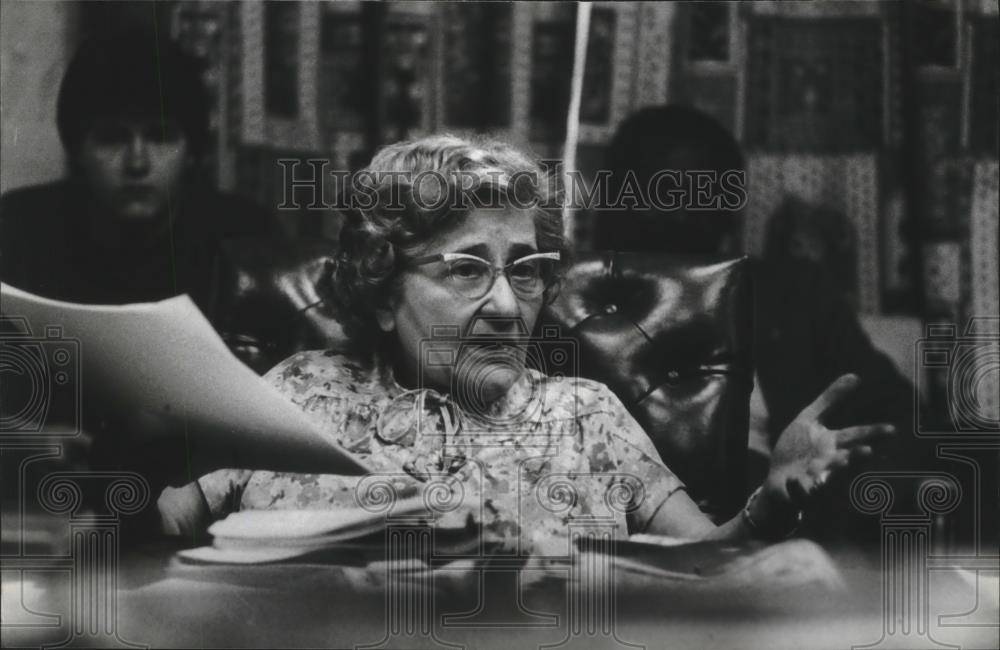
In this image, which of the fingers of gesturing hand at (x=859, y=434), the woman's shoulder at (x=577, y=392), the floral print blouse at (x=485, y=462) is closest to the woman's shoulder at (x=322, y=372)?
the floral print blouse at (x=485, y=462)

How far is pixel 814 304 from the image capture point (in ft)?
7.60

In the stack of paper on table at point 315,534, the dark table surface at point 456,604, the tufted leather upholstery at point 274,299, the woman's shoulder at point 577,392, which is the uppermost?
the tufted leather upholstery at point 274,299

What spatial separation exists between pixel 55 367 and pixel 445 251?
79 centimetres

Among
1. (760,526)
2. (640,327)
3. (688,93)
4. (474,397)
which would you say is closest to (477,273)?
(474,397)

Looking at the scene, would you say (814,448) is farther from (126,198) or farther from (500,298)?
(126,198)

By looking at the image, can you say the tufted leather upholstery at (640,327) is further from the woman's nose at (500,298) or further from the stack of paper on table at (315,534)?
the stack of paper on table at (315,534)

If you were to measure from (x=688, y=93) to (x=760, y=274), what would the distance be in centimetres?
38

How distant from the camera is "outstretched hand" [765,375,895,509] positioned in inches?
86.0

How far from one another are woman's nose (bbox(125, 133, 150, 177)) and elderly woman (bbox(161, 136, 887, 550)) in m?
0.43

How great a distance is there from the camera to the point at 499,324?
7.18ft

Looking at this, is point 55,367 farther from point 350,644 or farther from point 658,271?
point 658,271

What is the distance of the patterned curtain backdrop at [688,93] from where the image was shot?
229 centimetres

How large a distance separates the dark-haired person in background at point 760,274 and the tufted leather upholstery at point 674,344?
0.04 meters

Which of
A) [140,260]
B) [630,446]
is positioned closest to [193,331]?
[140,260]
